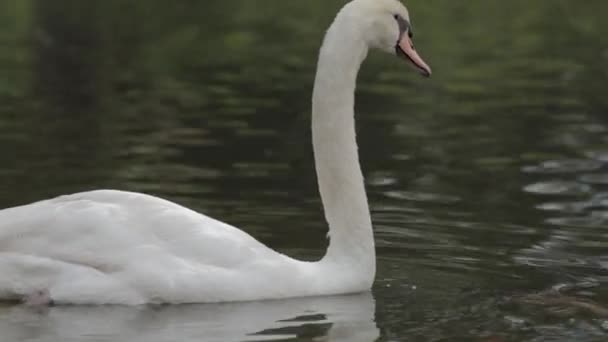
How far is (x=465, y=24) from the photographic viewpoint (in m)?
29.6

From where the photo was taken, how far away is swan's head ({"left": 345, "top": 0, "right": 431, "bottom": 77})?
29.7 feet

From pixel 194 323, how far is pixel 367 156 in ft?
22.4

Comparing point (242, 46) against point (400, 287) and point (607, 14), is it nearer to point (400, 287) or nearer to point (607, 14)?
point (607, 14)

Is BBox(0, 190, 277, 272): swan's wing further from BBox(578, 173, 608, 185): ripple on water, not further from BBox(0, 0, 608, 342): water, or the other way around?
BBox(578, 173, 608, 185): ripple on water

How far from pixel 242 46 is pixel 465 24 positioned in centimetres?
556

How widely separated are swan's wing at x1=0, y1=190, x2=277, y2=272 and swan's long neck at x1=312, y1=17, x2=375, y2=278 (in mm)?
596

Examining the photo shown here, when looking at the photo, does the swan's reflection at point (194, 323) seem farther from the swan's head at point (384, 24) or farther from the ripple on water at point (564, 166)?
the ripple on water at point (564, 166)

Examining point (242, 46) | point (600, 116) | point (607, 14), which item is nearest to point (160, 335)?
point (600, 116)

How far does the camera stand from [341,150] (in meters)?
9.20

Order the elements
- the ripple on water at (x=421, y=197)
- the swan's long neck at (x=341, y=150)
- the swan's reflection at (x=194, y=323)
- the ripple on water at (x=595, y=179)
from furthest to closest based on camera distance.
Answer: the ripple on water at (x=595, y=179) → the ripple on water at (x=421, y=197) → the swan's long neck at (x=341, y=150) → the swan's reflection at (x=194, y=323)

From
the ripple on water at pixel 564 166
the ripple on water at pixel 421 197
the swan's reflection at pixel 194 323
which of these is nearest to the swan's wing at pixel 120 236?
the swan's reflection at pixel 194 323

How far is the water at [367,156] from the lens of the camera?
8586 mm

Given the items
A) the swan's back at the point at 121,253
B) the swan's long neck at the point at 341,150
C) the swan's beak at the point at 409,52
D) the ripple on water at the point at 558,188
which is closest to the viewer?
the swan's back at the point at 121,253

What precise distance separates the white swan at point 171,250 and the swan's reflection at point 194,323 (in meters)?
0.07
